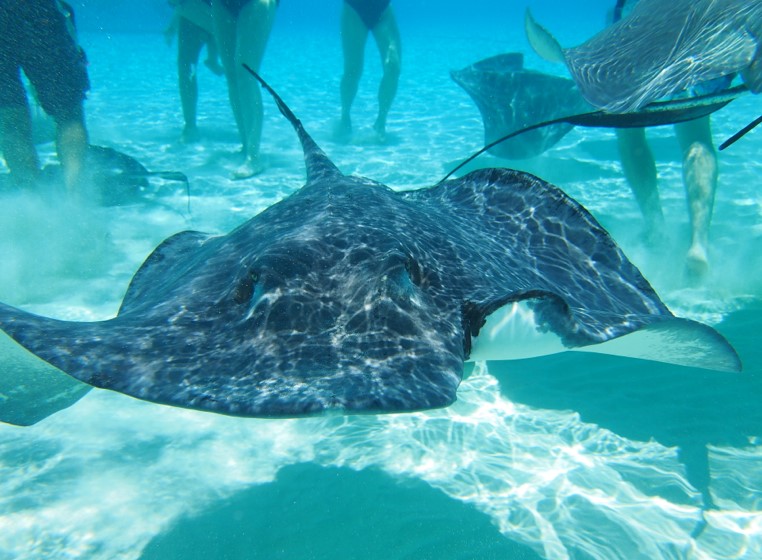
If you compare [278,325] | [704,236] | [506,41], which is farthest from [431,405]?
[506,41]

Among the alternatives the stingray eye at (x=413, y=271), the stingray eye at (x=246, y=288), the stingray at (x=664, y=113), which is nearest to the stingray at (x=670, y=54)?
the stingray at (x=664, y=113)

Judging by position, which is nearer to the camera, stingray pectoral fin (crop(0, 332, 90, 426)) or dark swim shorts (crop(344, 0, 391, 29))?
stingray pectoral fin (crop(0, 332, 90, 426))

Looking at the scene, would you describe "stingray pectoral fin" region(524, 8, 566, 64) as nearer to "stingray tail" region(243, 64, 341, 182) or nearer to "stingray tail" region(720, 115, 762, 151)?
"stingray tail" region(243, 64, 341, 182)

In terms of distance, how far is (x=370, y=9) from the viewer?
40.7 ft

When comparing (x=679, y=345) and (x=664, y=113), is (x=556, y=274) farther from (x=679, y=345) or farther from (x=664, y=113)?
(x=664, y=113)

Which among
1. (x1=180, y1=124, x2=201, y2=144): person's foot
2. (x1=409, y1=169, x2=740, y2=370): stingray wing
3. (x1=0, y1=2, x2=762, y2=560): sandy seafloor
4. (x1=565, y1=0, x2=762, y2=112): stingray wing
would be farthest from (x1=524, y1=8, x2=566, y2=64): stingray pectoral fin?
(x1=180, y1=124, x2=201, y2=144): person's foot

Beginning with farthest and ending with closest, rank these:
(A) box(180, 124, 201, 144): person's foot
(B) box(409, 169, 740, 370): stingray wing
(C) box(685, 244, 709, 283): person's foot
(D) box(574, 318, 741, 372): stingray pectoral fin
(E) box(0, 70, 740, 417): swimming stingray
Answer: (A) box(180, 124, 201, 144): person's foot < (C) box(685, 244, 709, 283): person's foot < (D) box(574, 318, 741, 372): stingray pectoral fin < (B) box(409, 169, 740, 370): stingray wing < (E) box(0, 70, 740, 417): swimming stingray

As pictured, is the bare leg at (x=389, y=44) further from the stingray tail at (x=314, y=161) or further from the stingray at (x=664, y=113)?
the stingray at (x=664, y=113)

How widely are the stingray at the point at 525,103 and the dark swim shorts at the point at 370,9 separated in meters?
3.89

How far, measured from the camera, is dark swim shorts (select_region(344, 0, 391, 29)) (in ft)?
40.1

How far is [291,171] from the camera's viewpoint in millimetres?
11445

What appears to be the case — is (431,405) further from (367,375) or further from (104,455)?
(104,455)

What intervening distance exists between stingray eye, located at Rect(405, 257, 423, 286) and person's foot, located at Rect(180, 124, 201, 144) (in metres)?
12.2

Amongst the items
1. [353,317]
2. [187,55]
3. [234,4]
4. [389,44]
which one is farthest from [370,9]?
[353,317]
